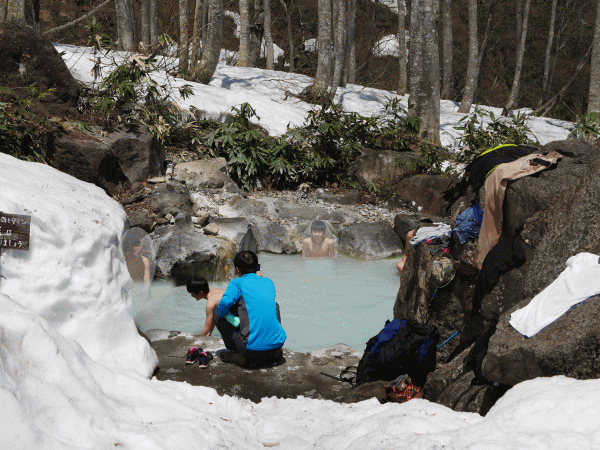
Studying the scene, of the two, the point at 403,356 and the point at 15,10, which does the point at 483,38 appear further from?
the point at 403,356

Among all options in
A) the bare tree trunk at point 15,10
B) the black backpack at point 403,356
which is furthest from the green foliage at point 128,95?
the black backpack at point 403,356

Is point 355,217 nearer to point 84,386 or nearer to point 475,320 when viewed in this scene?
point 475,320

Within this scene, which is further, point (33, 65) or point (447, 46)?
point (447, 46)

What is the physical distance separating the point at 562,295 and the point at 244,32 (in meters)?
16.7

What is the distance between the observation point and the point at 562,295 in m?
3.08

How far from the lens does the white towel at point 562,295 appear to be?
2965 millimetres

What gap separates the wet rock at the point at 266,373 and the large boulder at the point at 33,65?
253 inches

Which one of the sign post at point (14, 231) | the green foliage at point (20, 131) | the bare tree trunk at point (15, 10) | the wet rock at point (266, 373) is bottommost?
the wet rock at point (266, 373)

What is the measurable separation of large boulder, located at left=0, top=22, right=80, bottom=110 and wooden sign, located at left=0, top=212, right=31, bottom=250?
6.54m

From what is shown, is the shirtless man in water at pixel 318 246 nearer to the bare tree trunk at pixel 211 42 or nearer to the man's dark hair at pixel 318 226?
the man's dark hair at pixel 318 226

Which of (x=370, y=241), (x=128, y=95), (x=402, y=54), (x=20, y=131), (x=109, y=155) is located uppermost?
(x=402, y=54)

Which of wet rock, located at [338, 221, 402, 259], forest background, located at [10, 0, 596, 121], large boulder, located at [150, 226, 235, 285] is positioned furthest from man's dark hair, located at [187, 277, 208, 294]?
forest background, located at [10, 0, 596, 121]

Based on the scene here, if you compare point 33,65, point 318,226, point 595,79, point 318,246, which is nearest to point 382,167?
point 318,226

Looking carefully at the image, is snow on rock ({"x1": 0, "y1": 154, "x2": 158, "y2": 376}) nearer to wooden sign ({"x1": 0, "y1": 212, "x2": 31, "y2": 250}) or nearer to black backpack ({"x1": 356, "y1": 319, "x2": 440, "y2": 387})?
wooden sign ({"x1": 0, "y1": 212, "x2": 31, "y2": 250})
